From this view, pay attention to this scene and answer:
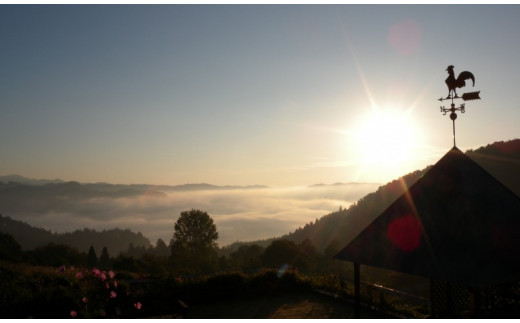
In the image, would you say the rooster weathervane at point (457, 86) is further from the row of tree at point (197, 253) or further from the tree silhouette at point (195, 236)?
the tree silhouette at point (195, 236)

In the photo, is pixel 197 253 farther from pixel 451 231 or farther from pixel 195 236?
pixel 451 231

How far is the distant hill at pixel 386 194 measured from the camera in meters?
120

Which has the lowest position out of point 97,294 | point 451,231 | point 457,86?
point 97,294

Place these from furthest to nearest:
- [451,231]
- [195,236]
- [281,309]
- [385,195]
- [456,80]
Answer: [385,195] → [195,236] → [281,309] → [456,80] → [451,231]

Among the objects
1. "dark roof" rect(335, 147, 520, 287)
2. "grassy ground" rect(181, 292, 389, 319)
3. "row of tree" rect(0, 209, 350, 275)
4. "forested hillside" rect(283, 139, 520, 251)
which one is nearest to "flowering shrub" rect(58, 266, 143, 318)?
"grassy ground" rect(181, 292, 389, 319)

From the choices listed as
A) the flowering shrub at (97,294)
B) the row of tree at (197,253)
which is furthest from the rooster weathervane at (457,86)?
the row of tree at (197,253)

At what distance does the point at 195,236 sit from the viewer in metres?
65.4

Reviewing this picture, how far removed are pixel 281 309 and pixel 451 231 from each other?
7932 millimetres

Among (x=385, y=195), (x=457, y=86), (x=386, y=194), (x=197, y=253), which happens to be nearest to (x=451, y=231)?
(x=457, y=86)

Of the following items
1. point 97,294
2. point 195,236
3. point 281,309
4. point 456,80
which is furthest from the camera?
point 195,236

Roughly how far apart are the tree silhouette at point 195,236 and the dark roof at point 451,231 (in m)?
55.8

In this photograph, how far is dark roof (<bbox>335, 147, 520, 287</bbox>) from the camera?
7.76 metres

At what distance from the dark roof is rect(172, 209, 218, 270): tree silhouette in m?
55.8

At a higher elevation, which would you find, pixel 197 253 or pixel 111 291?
pixel 111 291
